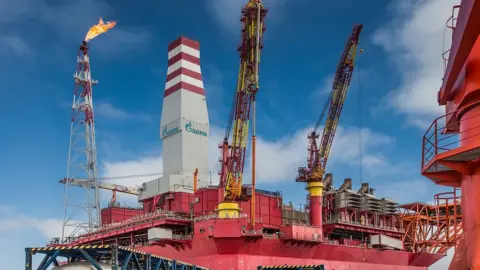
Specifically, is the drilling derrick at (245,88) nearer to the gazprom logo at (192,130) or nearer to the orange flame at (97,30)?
the gazprom logo at (192,130)

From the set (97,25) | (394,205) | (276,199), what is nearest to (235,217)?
(276,199)

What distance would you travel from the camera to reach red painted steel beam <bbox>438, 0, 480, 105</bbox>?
10.4 metres

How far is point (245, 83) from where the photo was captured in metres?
56.5

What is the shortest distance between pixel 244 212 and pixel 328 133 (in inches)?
579

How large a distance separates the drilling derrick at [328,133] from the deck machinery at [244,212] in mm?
113

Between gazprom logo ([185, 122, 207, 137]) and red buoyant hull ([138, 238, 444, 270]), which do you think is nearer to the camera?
red buoyant hull ([138, 238, 444, 270])

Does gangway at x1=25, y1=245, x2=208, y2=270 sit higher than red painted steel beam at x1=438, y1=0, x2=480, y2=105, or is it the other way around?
red painted steel beam at x1=438, y1=0, x2=480, y2=105

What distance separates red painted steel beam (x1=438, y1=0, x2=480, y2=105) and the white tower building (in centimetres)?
5316

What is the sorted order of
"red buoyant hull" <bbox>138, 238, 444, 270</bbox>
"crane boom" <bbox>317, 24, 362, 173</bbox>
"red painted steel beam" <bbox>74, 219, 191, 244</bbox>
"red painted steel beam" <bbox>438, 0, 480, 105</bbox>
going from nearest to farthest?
"red painted steel beam" <bbox>438, 0, 480, 105</bbox>, "red buoyant hull" <bbox>138, 238, 444, 270</bbox>, "red painted steel beam" <bbox>74, 219, 191, 244</bbox>, "crane boom" <bbox>317, 24, 362, 173</bbox>

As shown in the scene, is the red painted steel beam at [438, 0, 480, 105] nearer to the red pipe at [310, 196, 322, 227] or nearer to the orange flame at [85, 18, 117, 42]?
the red pipe at [310, 196, 322, 227]

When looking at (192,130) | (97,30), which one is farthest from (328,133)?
(97,30)

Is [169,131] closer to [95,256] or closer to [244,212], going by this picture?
[244,212]

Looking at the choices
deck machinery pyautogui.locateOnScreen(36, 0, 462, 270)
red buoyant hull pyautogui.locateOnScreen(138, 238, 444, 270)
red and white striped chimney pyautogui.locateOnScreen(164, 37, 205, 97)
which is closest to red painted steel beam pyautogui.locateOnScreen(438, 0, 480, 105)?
deck machinery pyautogui.locateOnScreen(36, 0, 462, 270)

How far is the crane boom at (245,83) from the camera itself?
55.9 m
